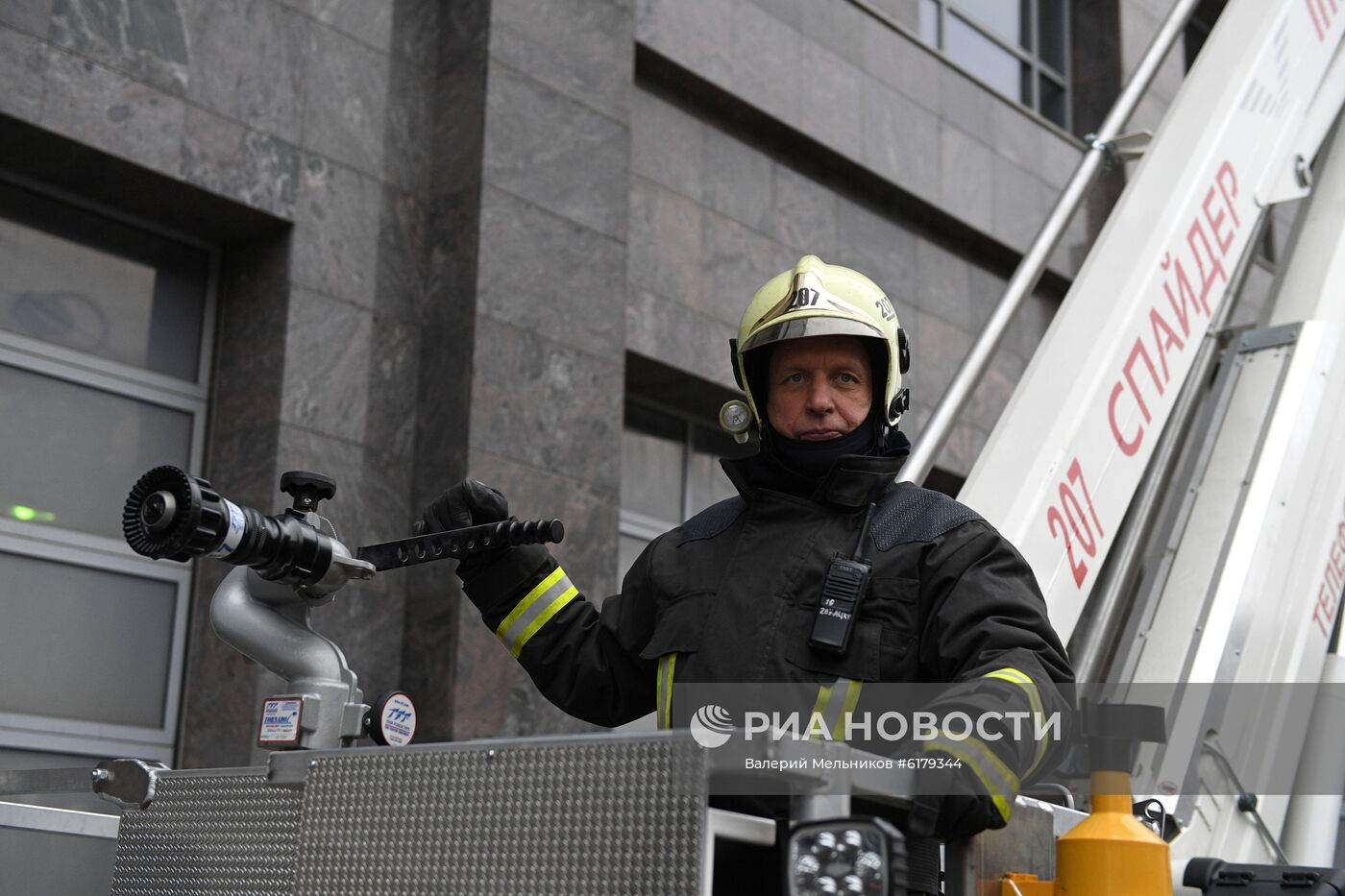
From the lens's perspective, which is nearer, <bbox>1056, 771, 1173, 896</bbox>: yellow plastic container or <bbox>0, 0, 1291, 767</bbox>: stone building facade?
<bbox>1056, 771, 1173, 896</bbox>: yellow plastic container

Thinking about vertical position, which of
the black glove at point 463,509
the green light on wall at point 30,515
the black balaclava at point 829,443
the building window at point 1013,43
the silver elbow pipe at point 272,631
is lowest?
the silver elbow pipe at point 272,631

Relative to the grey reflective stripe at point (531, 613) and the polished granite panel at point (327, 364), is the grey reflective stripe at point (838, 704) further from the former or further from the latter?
the polished granite panel at point (327, 364)

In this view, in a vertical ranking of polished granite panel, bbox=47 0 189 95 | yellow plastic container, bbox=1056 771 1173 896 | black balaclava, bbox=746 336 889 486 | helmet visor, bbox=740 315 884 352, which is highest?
polished granite panel, bbox=47 0 189 95

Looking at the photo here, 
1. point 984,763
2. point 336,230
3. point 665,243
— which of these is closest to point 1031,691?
point 984,763

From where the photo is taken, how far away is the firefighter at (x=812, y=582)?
2.39 meters

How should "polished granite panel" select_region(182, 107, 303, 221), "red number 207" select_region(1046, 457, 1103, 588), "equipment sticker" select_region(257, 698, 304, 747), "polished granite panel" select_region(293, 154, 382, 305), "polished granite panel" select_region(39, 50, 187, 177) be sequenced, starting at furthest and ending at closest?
"polished granite panel" select_region(293, 154, 382, 305)
"polished granite panel" select_region(182, 107, 303, 221)
"polished granite panel" select_region(39, 50, 187, 177)
"red number 207" select_region(1046, 457, 1103, 588)
"equipment sticker" select_region(257, 698, 304, 747)

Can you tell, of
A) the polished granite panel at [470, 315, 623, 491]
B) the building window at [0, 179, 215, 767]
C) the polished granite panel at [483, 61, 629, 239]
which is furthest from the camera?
the polished granite panel at [483, 61, 629, 239]

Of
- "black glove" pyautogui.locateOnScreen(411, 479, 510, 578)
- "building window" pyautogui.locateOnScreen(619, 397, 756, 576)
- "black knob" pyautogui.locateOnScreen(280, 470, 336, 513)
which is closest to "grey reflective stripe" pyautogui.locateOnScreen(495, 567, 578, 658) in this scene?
"black glove" pyautogui.locateOnScreen(411, 479, 510, 578)

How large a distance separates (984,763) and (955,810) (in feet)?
0.29

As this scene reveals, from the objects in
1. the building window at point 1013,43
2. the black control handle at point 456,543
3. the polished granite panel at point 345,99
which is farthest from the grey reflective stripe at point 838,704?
the building window at point 1013,43

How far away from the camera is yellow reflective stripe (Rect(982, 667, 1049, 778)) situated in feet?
7.41

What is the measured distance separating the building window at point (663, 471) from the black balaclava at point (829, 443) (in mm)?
5546

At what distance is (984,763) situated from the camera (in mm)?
2082

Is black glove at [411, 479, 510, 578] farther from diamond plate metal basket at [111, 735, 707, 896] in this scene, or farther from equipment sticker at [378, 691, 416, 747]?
diamond plate metal basket at [111, 735, 707, 896]
